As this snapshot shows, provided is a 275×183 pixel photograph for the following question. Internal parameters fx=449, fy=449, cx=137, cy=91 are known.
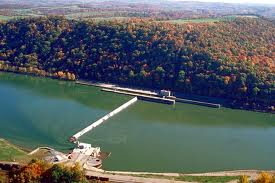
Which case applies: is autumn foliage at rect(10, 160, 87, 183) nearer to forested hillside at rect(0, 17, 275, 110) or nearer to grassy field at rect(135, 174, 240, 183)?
grassy field at rect(135, 174, 240, 183)

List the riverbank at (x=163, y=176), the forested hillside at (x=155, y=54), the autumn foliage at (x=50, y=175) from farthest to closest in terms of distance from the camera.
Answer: the forested hillside at (x=155, y=54)
the riverbank at (x=163, y=176)
the autumn foliage at (x=50, y=175)

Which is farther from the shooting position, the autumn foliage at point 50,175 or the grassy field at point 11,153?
the grassy field at point 11,153

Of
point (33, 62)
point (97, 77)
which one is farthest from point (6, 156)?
point (33, 62)

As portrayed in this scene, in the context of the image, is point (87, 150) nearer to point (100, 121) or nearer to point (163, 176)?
point (163, 176)

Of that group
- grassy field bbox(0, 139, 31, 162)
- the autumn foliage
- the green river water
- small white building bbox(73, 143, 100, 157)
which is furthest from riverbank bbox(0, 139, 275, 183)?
small white building bbox(73, 143, 100, 157)

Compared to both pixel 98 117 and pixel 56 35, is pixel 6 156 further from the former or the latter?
pixel 56 35

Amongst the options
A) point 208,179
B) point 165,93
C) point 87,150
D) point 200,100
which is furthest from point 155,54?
point 208,179

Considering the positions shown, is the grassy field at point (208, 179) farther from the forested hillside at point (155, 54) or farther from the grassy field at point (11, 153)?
the forested hillside at point (155, 54)

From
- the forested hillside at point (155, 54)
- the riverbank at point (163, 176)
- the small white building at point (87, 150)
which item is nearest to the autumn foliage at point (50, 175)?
the riverbank at point (163, 176)
